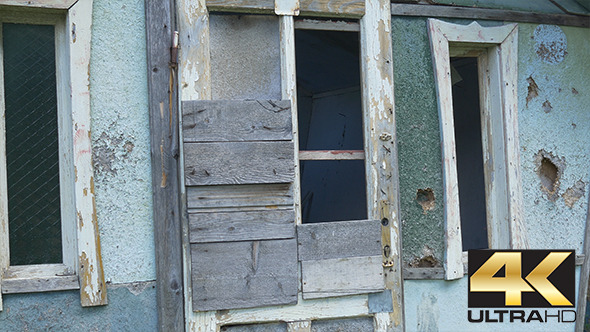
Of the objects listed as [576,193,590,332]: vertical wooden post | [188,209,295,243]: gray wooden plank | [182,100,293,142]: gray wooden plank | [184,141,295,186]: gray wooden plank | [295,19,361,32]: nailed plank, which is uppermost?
[295,19,361,32]: nailed plank

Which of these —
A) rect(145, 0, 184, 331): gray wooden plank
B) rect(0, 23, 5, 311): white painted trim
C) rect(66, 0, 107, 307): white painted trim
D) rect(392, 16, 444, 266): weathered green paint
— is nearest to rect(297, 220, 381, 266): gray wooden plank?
rect(392, 16, 444, 266): weathered green paint

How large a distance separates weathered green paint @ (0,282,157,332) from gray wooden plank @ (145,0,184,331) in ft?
0.29

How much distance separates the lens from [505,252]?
164 inches

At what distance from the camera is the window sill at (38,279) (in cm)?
323

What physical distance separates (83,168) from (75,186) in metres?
0.10

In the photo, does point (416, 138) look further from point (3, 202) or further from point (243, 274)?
point (3, 202)

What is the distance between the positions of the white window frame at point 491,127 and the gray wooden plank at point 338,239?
0.58 m

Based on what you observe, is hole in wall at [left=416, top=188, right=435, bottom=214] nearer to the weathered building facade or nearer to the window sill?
the weathered building facade

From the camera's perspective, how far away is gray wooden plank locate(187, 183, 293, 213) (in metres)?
3.40

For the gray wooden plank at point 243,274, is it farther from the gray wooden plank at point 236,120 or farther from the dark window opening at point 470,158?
the dark window opening at point 470,158

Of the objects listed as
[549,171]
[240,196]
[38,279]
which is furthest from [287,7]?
[549,171]

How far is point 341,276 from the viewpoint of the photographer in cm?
363

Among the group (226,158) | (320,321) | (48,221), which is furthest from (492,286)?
(48,221)

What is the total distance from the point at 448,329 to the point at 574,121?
169 cm
